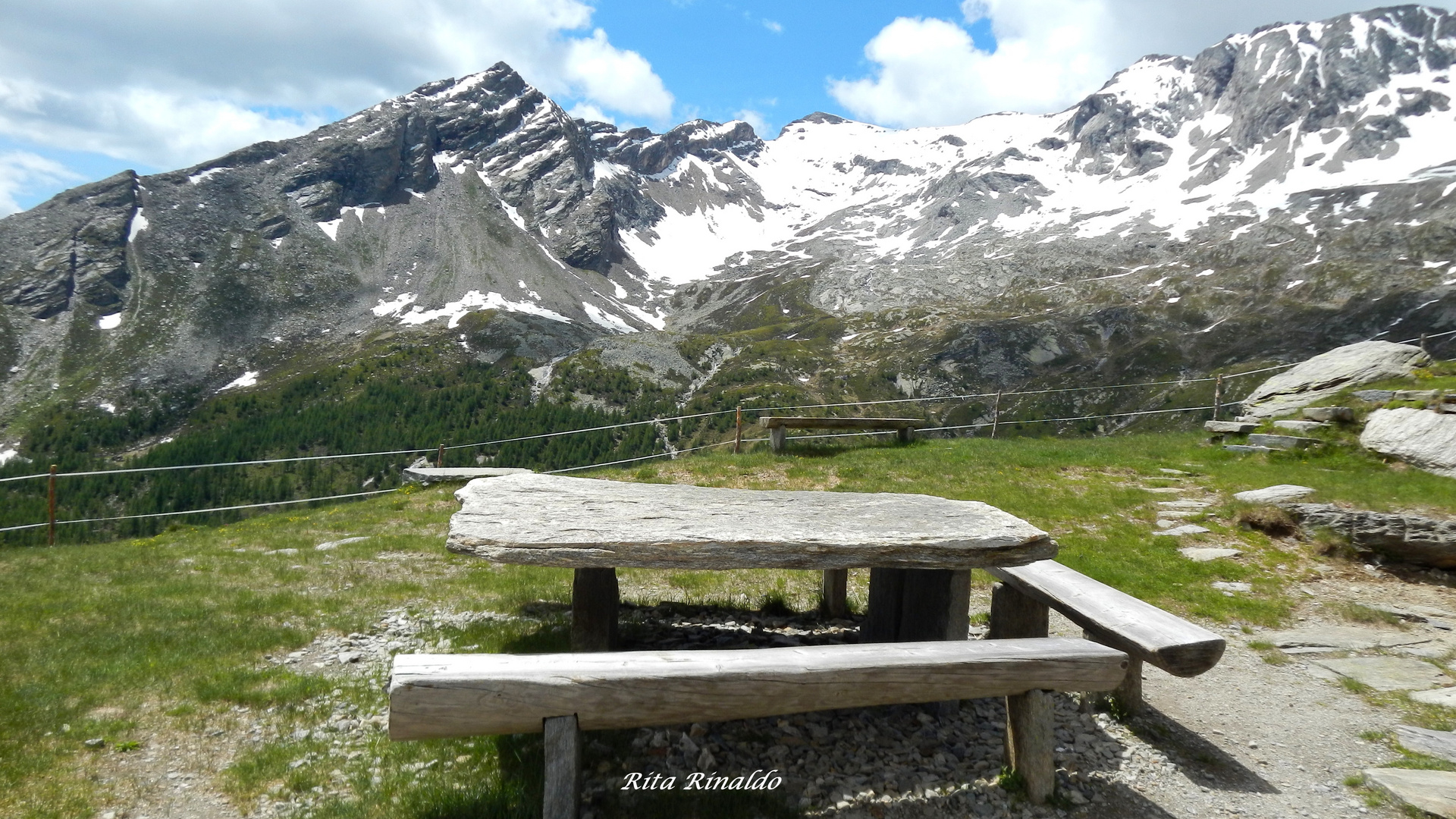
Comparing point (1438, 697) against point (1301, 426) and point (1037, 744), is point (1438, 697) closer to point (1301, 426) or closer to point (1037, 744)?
point (1037, 744)

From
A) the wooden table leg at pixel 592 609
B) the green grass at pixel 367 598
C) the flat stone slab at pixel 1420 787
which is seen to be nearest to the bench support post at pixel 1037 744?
the green grass at pixel 367 598

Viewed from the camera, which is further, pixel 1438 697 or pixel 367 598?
pixel 367 598

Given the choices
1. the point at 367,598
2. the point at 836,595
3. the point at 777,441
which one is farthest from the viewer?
the point at 777,441

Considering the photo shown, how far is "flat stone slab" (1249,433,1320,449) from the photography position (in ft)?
55.9

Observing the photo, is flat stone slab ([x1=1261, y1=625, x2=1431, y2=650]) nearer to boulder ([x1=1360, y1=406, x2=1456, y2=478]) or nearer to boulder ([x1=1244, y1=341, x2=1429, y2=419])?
boulder ([x1=1360, y1=406, x2=1456, y2=478])

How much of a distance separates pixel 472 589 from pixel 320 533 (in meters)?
6.66

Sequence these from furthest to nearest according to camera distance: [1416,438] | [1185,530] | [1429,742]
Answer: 1. [1416,438]
2. [1185,530]
3. [1429,742]

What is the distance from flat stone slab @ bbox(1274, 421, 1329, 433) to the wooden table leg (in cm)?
1844

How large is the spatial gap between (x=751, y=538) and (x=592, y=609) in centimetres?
218

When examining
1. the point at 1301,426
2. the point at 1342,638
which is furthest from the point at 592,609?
the point at 1301,426

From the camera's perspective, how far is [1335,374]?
20.1m

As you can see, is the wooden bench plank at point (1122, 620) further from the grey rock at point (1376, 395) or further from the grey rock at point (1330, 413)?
the grey rock at point (1376, 395)

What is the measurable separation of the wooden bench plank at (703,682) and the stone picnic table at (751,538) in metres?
0.85

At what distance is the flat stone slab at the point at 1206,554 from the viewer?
466 inches
